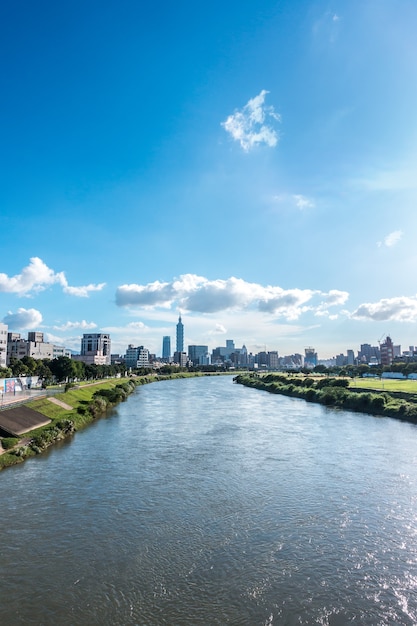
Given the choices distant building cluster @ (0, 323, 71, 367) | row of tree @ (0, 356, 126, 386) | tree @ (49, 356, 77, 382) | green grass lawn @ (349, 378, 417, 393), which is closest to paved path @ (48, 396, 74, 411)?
row of tree @ (0, 356, 126, 386)

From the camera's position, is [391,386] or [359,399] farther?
[391,386]

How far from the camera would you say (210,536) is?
17.2 meters

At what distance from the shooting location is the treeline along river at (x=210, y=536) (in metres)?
12.6

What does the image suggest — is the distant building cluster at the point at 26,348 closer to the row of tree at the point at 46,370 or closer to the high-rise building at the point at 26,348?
the high-rise building at the point at 26,348

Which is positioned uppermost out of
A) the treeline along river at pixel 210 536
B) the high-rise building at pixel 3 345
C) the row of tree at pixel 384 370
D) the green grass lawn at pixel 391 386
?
the high-rise building at pixel 3 345

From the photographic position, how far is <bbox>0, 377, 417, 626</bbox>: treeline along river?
12.6 m

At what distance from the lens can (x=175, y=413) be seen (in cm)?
5619

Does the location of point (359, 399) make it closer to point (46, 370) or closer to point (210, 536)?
point (210, 536)

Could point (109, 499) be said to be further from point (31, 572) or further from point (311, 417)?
point (311, 417)

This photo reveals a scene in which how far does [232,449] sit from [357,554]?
1750 cm

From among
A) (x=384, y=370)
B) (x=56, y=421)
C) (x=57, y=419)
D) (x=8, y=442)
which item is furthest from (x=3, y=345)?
(x=384, y=370)

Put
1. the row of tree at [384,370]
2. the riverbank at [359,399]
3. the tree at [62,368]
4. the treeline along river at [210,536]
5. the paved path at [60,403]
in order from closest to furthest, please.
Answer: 1. the treeline along river at [210,536]
2. the paved path at [60,403]
3. the riverbank at [359,399]
4. the tree at [62,368]
5. the row of tree at [384,370]

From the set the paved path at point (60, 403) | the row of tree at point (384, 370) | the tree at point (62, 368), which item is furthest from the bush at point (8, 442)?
the row of tree at point (384, 370)

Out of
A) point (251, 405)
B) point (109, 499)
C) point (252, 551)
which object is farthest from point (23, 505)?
point (251, 405)
